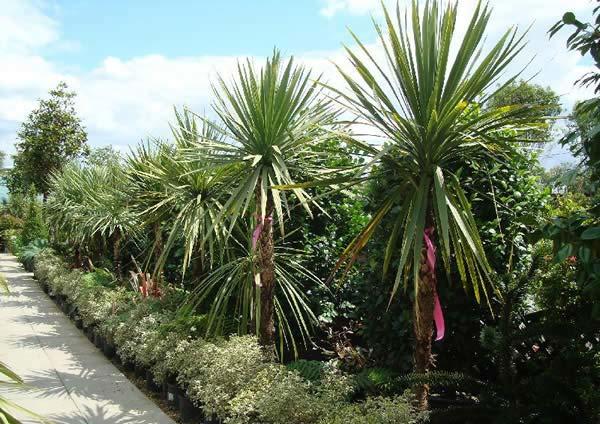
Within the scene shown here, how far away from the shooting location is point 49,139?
17.3m

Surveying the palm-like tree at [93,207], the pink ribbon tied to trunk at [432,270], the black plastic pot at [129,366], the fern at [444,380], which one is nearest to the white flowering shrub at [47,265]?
the palm-like tree at [93,207]

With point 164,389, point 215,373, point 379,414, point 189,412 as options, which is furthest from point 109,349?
point 379,414

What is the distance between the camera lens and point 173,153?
20.0 feet

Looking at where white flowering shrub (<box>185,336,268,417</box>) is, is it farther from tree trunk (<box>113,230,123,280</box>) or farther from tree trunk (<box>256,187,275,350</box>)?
tree trunk (<box>113,230,123,280</box>)

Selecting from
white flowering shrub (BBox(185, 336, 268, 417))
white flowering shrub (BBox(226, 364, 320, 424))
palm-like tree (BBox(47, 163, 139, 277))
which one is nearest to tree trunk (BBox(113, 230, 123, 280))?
palm-like tree (BBox(47, 163, 139, 277))

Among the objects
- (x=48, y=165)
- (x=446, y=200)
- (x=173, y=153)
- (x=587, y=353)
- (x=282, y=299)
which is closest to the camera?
(x=446, y=200)

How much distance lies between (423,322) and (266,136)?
1963mm

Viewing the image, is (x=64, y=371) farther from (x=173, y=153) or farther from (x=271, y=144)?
(x=271, y=144)

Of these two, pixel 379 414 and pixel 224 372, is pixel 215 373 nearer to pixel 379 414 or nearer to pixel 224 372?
pixel 224 372

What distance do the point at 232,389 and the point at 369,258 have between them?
1361 mm

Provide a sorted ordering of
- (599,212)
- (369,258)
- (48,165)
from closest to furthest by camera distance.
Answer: (599,212)
(369,258)
(48,165)

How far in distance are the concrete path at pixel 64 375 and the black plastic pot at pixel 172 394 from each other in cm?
13

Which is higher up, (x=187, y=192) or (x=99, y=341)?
(x=187, y=192)

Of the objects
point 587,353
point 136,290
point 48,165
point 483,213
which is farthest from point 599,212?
point 48,165
